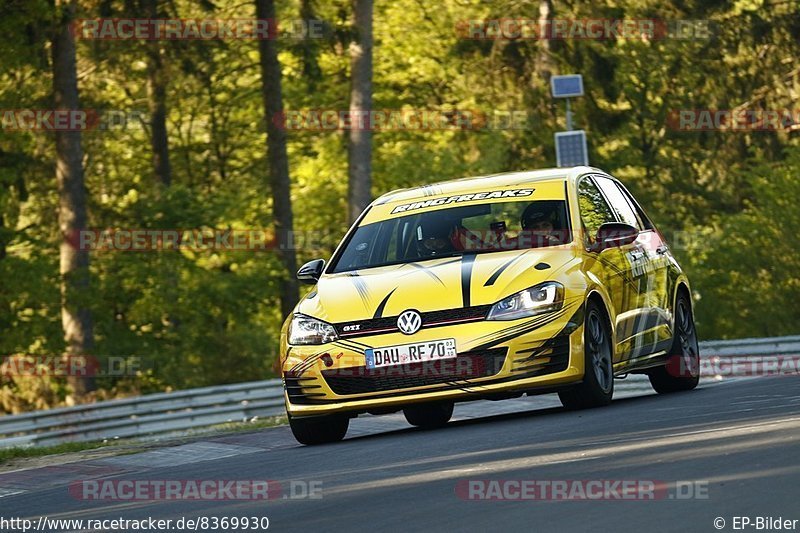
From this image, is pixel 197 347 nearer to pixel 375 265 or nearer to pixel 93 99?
pixel 93 99

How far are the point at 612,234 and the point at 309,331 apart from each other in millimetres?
2504

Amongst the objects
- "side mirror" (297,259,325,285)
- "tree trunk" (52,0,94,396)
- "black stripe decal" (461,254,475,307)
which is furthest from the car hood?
"tree trunk" (52,0,94,396)

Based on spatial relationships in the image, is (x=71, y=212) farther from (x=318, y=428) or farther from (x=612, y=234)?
(x=612, y=234)

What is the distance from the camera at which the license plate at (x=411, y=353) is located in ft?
37.7

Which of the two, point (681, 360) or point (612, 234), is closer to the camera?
point (612, 234)

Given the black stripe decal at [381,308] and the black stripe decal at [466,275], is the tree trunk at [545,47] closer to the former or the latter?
the black stripe decal at [466,275]

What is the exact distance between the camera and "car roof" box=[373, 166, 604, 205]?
13312mm

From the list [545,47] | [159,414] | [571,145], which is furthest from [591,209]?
[545,47]

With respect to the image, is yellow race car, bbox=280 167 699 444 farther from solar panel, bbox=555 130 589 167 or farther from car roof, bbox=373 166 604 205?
solar panel, bbox=555 130 589 167

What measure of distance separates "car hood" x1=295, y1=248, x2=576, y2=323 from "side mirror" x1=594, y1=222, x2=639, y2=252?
0.47 metres

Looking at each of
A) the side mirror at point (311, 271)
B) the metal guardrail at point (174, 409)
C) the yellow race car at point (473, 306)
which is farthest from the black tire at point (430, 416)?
the metal guardrail at point (174, 409)

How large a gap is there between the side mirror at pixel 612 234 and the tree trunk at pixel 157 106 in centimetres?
2403

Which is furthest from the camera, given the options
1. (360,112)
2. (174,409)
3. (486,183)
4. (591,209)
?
(360,112)

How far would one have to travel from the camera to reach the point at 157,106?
135 ft
